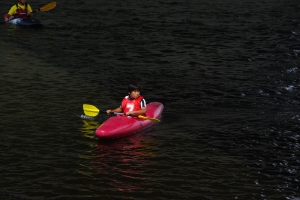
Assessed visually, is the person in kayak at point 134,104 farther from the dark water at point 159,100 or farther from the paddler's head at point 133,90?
the dark water at point 159,100

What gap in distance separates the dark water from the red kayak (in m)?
0.21

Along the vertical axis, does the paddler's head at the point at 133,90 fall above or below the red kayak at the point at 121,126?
above

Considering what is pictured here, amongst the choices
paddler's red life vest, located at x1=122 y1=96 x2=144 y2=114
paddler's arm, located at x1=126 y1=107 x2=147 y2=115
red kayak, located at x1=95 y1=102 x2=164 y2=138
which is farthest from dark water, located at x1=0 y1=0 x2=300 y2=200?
paddler's red life vest, located at x1=122 y1=96 x2=144 y2=114

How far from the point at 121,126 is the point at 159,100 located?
2989mm

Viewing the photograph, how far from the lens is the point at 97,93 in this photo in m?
16.4

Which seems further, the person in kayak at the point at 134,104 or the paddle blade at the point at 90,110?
the paddle blade at the point at 90,110

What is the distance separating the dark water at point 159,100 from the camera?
35.9 ft

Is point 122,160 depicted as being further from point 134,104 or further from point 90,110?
point 90,110

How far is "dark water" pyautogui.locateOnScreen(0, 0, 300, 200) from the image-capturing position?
10930 millimetres

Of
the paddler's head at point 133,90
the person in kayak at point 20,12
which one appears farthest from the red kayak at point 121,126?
the person in kayak at point 20,12

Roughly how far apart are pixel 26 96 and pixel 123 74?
3559 millimetres

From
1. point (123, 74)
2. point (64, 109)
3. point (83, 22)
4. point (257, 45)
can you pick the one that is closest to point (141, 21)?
point (83, 22)

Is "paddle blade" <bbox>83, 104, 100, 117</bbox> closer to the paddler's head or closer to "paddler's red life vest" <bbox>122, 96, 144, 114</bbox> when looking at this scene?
"paddler's red life vest" <bbox>122, 96, 144, 114</bbox>

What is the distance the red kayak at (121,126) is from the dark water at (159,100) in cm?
21
